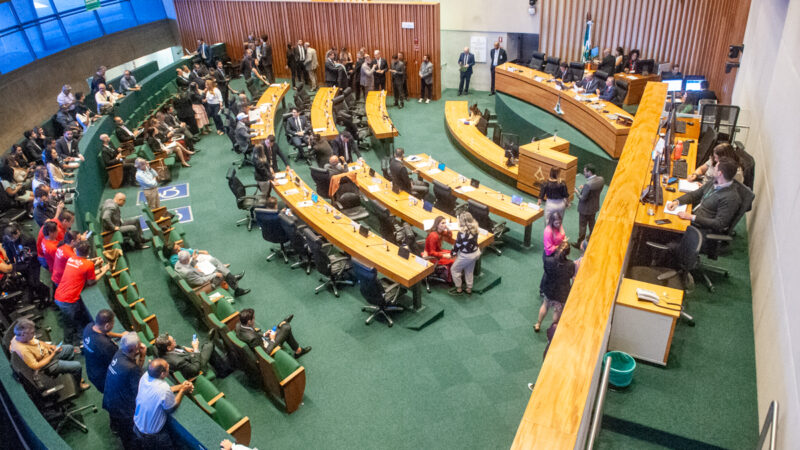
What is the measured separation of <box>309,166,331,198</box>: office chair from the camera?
9.48m

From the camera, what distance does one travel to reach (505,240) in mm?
8719

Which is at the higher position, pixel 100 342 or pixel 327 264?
pixel 100 342

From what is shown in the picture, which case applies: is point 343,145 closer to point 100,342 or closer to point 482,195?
point 482,195

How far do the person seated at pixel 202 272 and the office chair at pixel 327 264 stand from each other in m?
1.15

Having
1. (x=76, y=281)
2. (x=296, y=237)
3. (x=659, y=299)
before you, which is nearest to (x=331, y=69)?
(x=296, y=237)

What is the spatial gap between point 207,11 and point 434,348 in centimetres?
1708

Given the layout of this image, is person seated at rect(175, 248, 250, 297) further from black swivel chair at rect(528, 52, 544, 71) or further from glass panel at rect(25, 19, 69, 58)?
glass panel at rect(25, 19, 69, 58)

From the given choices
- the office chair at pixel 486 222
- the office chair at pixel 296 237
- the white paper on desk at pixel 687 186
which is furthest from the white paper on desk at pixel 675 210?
the office chair at pixel 296 237

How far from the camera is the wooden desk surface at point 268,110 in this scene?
38.9 ft

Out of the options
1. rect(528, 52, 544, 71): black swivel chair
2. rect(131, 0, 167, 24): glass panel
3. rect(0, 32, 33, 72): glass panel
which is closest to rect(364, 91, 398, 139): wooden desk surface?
rect(528, 52, 544, 71): black swivel chair

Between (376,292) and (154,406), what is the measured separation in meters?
2.91

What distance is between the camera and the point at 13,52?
13438 millimetres

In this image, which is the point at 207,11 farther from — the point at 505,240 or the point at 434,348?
the point at 434,348

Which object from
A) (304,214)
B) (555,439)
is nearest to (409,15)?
(304,214)
